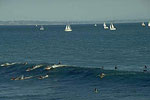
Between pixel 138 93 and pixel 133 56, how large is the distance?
77315mm

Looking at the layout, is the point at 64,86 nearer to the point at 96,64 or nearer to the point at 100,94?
the point at 100,94

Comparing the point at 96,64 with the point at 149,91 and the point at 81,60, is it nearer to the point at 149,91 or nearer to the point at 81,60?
the point at 81,60

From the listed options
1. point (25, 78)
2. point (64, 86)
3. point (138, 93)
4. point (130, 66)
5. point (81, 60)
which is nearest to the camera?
point (138, 93)

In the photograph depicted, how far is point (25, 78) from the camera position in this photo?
151 m

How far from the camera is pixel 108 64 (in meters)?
175

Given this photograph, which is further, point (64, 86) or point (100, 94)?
point (64, 86)

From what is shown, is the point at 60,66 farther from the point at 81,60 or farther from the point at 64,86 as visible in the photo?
the point at 64,86

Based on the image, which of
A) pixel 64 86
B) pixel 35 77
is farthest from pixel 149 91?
pixel 35 77

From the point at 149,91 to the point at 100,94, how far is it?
43.0ft

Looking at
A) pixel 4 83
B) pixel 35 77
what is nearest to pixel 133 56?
pixel 35 77

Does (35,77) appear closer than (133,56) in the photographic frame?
Yes

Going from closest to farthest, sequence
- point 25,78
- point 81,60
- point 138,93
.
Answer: point 138,93 < point 25,78 < point 81,60

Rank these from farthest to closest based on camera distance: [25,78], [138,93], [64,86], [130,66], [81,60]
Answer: [81,60] < [130,66] < [25,78] < [64,86] < [138,93]

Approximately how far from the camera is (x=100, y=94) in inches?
4796
